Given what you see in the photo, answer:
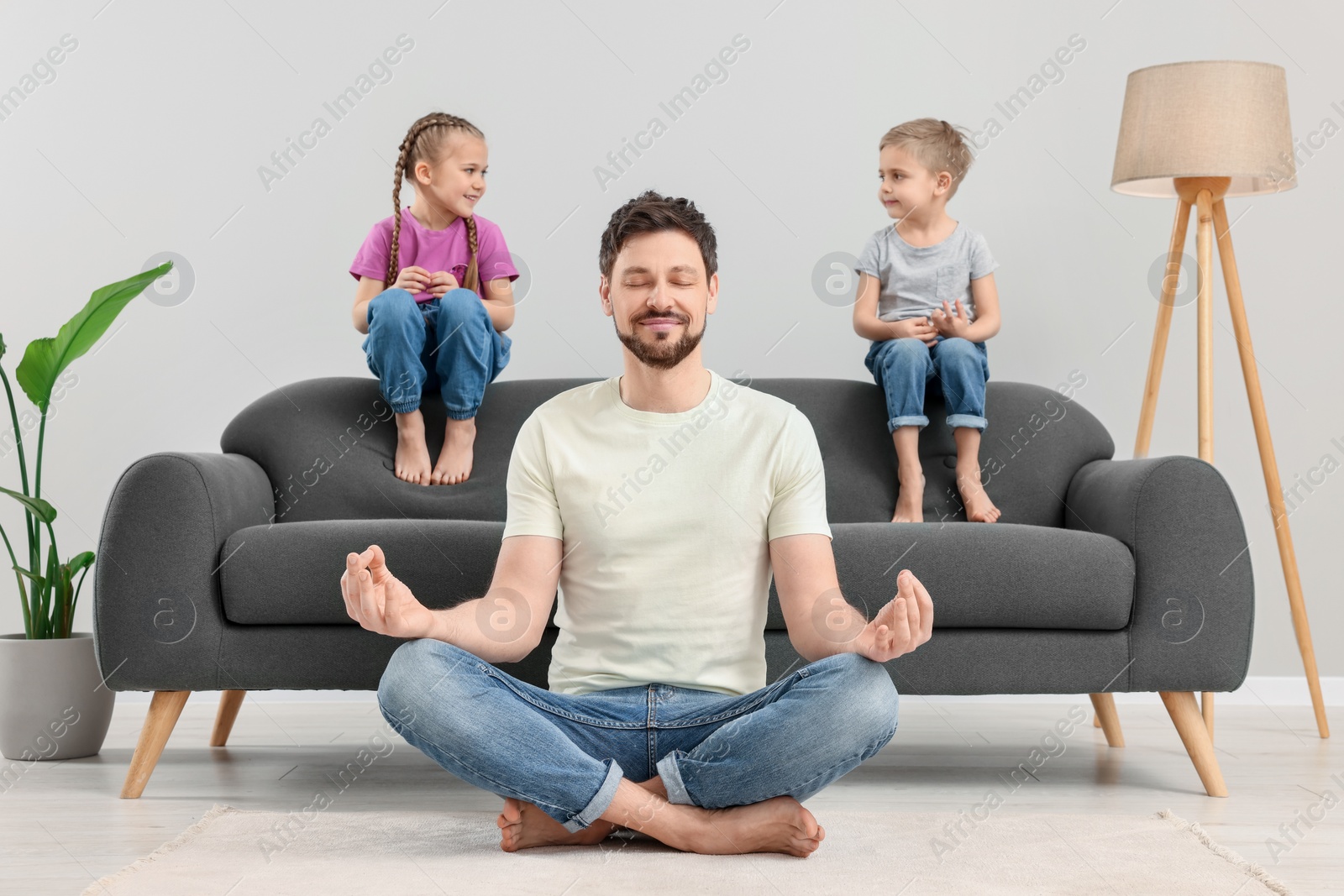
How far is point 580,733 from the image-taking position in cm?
153

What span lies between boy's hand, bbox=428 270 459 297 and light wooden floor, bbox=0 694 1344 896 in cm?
98

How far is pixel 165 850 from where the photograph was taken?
155 cm

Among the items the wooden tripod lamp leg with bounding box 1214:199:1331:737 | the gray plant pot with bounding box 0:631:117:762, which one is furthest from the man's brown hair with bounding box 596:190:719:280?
the wooden tripod lamp leg with bounding box 1214:199:1331:737

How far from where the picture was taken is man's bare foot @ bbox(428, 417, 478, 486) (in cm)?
250

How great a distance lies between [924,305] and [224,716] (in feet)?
5.83

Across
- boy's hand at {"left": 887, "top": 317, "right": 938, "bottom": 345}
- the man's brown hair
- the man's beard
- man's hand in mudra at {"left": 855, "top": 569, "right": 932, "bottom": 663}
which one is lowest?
man's hand in mudra at {"left": 855, "top": 569, "right": 932, "bottom": 663}

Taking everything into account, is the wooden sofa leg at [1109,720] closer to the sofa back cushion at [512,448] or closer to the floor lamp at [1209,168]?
the floor lamp at [1209,168]

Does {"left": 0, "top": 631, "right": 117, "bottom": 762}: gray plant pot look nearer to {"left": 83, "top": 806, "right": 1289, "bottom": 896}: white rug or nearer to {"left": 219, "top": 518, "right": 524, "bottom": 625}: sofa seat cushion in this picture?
{"left": 219, "top": 518, "right": 524, "bottom": 625}: sofa seat cushion

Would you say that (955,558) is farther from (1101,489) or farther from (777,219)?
(777,219)

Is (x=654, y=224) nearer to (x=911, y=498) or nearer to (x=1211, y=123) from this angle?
(x=911, y=498)

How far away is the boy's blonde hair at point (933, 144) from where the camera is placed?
2666mm

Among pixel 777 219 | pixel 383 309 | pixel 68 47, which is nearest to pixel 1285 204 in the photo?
pixel 777 219

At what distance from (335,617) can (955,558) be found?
1.06 m

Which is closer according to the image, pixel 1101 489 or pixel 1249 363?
pixel 1101 489
